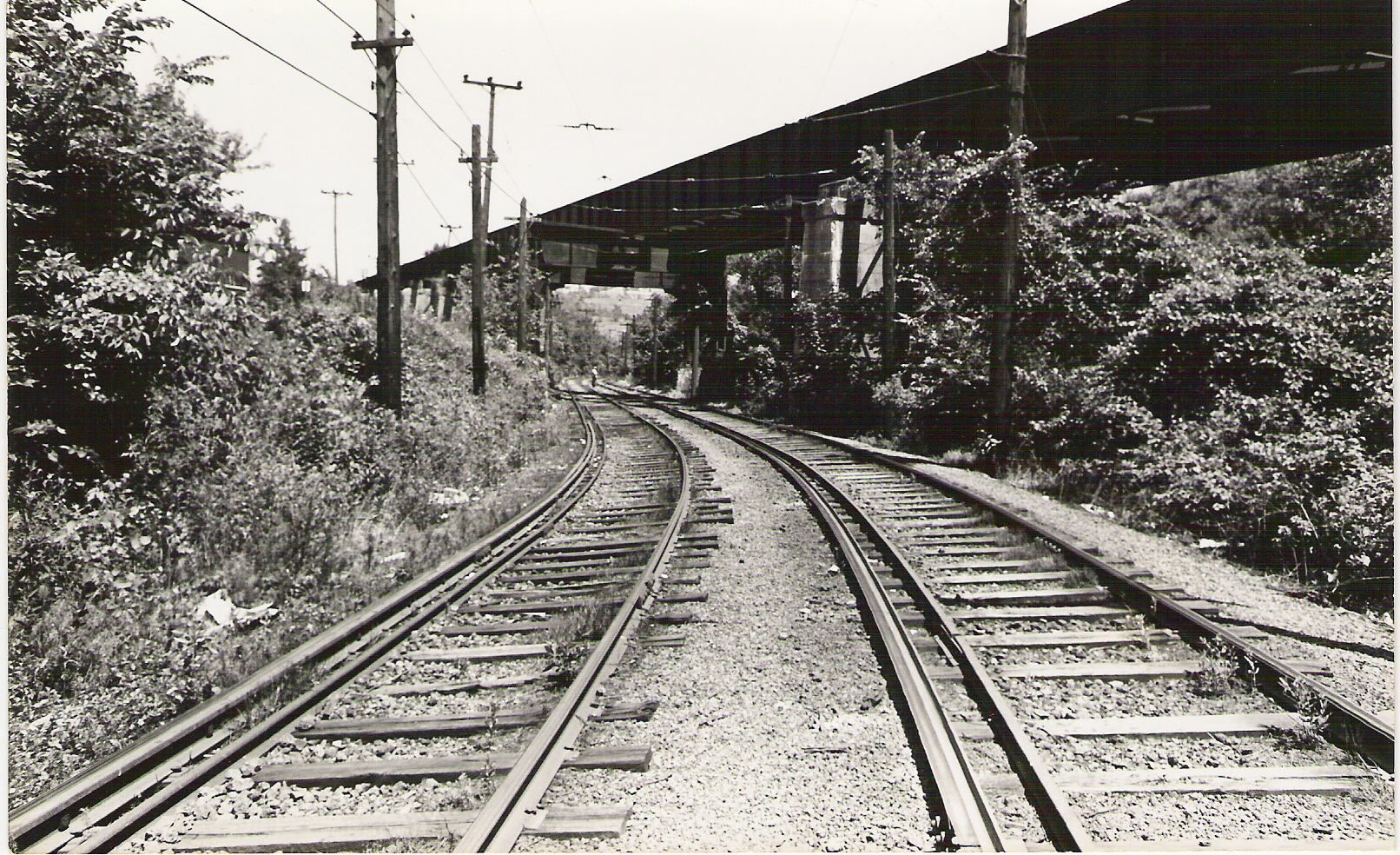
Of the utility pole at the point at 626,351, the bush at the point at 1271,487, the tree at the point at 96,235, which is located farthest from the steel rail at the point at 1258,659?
the utility pole at the point at 626,351

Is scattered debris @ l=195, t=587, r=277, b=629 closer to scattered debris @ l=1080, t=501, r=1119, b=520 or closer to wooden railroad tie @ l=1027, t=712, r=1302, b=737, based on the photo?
wooden railroad tie @ l=1027, t=712, r=1302, b=737

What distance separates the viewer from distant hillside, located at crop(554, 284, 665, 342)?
12004cm

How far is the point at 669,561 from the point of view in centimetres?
798

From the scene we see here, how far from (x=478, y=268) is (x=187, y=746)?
20.4m

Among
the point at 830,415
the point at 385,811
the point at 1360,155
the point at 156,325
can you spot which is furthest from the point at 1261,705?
the point at 1360,155

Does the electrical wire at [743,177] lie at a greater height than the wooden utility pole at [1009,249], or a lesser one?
greater

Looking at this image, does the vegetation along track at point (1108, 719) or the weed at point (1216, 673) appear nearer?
the vegetation along track at point (1108, 719)

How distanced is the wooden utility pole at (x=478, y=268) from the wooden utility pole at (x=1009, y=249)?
13.1 meters

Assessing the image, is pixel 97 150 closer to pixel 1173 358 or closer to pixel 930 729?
pixel 930 729

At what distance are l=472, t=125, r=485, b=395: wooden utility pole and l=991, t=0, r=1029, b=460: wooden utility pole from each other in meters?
13.1

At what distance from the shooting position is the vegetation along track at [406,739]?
3.46m

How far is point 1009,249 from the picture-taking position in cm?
1452

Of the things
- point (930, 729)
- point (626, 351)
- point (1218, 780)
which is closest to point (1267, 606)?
point (1218, 780)

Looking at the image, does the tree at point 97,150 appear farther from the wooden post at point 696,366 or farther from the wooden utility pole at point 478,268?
the wooden post at point 696,366
